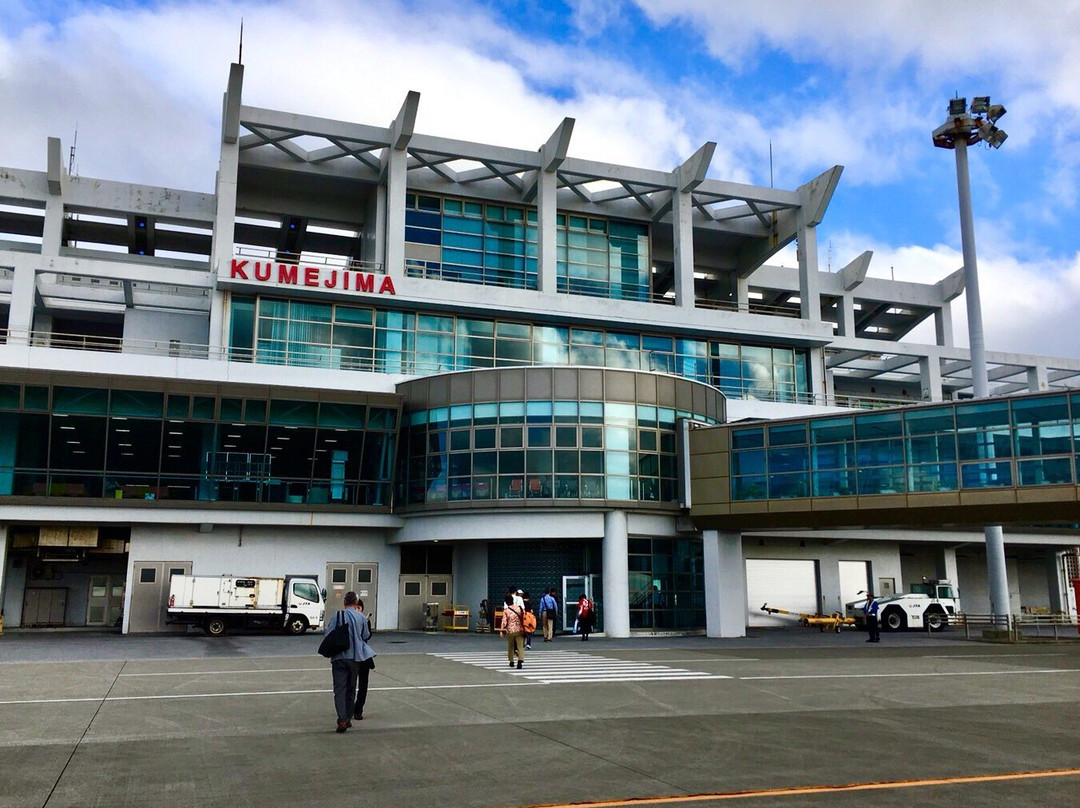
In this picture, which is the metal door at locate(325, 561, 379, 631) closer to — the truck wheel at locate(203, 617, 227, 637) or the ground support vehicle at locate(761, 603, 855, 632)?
the truck wheel at locate(203, 617, 227, 637)

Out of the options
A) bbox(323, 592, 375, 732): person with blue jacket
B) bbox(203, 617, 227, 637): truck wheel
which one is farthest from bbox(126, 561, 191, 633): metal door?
bbox(323, 592, 375, 732): person with blue jacket

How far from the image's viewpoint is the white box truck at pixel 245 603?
3200 cm

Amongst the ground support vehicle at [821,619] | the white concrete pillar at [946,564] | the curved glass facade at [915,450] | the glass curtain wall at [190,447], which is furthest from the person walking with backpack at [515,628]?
the white concrete pillar at [946,564]

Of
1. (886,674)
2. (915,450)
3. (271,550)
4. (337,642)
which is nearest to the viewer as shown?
(337,642)

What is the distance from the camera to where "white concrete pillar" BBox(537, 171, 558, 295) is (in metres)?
43.4

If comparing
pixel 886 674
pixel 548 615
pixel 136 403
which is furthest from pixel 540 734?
pixel 136 403

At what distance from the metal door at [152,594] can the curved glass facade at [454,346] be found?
8.58 meters

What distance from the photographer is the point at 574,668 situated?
21.5 metres

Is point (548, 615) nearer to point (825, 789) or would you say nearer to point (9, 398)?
point (9, 398)

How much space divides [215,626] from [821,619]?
2349cm

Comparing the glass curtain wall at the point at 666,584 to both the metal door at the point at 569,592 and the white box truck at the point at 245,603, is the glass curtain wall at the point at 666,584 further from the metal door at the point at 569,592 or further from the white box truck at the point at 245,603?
the white box truck at the point at 245,603

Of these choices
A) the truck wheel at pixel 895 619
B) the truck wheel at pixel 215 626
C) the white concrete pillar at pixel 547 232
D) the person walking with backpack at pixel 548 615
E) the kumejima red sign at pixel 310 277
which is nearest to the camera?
the person walking with backpack at pixel 548 615

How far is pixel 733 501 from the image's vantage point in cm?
3394

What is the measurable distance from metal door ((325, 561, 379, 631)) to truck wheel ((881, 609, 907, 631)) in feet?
68.5
